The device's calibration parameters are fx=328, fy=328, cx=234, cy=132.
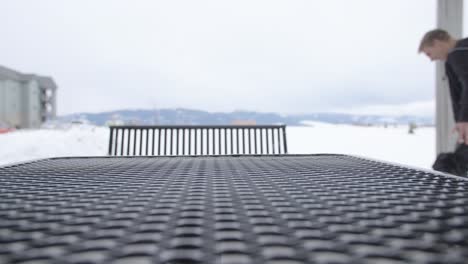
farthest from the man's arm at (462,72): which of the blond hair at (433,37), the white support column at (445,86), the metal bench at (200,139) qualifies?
the metal bench at (200,139)

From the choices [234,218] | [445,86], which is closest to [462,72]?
[445,86]

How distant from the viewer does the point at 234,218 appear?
38cm

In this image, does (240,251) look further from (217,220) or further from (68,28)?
(68,28)

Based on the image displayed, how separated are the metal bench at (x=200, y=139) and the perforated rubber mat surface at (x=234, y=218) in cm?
103

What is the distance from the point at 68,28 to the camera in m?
7.14

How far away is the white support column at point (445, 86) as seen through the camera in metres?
2.31

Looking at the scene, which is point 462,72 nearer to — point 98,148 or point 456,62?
point 456,62

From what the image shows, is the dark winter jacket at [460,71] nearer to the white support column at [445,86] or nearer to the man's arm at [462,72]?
the man's arm at [462,72]

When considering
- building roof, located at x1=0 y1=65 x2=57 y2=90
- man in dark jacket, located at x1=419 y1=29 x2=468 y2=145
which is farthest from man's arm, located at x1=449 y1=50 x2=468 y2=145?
building roof, located at x1=0 y1=65 x2=57 y2=90

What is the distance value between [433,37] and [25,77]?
723 inches

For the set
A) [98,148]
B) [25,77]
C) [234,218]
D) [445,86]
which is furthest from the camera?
[25,77]

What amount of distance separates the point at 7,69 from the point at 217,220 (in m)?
16.2

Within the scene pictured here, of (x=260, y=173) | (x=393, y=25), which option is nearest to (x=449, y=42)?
(x=260, y=173)

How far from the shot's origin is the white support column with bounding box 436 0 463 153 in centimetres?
231
